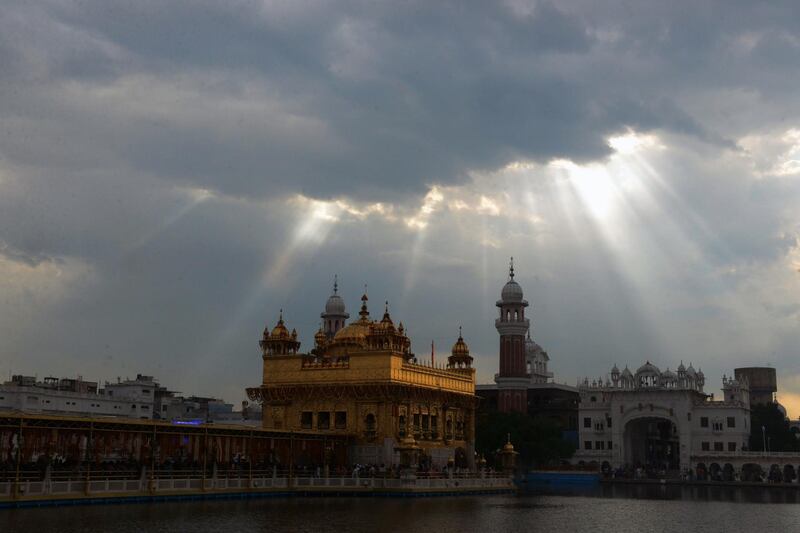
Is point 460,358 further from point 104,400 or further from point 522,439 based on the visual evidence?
point 104,400

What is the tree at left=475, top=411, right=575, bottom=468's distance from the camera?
10056 centimetres

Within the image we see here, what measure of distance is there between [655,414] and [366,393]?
59.8m

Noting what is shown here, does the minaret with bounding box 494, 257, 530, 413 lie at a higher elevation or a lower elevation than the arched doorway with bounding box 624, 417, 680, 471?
higher

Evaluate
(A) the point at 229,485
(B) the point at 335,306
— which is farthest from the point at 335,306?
(A) the point at 229,485

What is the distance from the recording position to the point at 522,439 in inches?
3981

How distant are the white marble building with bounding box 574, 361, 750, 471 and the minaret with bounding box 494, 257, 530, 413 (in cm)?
783

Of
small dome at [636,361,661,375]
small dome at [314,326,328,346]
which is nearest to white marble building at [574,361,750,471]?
small dome at [636,361,661,375]

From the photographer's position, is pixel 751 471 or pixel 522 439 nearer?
pixel 522 439

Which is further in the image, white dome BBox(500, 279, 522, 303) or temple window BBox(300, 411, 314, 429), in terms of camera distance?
white dome BBox(500, 279, 522, 303)

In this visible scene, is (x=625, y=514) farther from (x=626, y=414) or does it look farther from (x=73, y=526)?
(x=626, y=414)

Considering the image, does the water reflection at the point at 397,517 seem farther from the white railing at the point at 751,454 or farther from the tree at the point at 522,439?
the white railing at the point at 751,454

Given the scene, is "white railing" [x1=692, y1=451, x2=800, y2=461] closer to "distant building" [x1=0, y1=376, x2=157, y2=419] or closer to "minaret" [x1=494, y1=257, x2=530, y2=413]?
"minaret" [x1=494, y1=257, x2=530, y2=413]

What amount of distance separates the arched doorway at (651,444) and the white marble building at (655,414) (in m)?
0.16

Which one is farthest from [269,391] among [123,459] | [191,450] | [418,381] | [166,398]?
[166,398]
